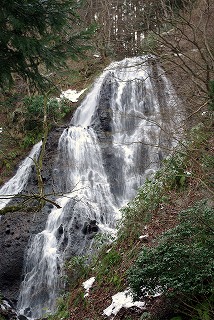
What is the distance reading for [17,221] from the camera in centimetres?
1312

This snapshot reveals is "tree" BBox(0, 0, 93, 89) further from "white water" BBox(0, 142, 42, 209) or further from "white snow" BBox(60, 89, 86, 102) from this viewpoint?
"white snow" BBox(60, 89, 86, 102)

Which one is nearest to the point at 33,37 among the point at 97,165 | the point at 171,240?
the point at 171,240

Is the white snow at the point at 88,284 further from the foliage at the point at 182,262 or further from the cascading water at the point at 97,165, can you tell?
the foliage at the point at 182,262

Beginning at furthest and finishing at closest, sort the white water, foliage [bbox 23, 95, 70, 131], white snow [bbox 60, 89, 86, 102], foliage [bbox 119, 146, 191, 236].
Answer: white snow [bbox 60, 89, 86, 102] → foliage [bbox 23, 95, 70, 131] → the white water → foliage [bbox 119, 146, 191, 236]

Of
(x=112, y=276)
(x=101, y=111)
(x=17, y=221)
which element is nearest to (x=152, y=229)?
(x=112, y=276)

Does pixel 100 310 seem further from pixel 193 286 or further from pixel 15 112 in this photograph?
pixel 15 112

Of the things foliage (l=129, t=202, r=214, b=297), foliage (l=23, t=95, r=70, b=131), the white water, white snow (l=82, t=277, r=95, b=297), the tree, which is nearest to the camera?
foliage (l=129, t=202, r=214, b=297)

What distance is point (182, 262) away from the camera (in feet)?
16.1

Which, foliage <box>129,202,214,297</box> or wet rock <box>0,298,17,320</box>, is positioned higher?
foliage <box>129,202,214,297</box>

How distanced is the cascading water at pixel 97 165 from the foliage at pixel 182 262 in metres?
3.15

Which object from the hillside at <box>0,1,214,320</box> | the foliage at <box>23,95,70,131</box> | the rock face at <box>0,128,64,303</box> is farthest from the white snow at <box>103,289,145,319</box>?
the foliage at <box>23,95,70,131</box>

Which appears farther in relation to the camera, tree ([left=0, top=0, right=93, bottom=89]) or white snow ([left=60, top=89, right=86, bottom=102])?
white snow ([left=60, top=89, right=86, bottom=102])

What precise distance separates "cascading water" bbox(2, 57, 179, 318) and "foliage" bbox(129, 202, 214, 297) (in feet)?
10.3

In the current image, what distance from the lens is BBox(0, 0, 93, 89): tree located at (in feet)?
17.0
